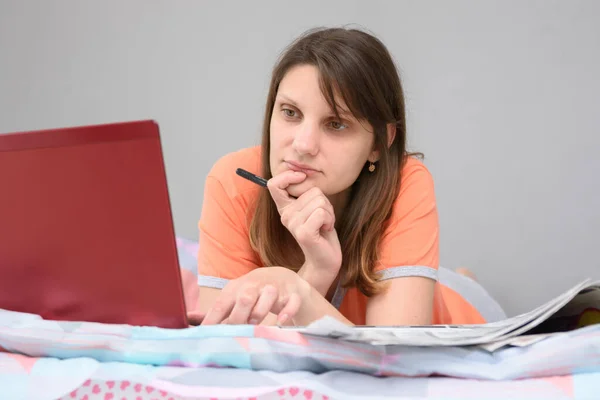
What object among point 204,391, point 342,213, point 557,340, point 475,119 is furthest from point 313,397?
point 475,119

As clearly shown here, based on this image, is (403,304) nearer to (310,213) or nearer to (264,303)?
(310,213)

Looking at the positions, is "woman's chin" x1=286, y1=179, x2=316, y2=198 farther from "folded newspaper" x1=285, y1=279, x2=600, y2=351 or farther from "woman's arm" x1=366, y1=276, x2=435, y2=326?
"folded newspaper" x1=285, y1=279, x2=600, y2=351

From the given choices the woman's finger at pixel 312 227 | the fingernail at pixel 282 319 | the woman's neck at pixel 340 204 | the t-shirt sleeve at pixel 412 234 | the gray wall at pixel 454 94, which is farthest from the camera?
the gray wall at pixel 454 94

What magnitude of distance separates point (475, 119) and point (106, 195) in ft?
5.09

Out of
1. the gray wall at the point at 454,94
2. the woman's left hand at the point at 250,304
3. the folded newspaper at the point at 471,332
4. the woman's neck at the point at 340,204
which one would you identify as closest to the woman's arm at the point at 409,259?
the woman's neck at the point at 340,204

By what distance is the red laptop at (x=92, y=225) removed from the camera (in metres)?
0.52

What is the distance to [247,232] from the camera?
3.94 ft

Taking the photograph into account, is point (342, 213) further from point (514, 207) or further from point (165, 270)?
point (514, 207)

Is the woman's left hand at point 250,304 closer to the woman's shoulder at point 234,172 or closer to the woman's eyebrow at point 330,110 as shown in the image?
the woman's eyebrow at point 330,110

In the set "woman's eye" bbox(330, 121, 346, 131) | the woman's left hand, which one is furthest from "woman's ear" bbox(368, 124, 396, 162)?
the woman's left hand

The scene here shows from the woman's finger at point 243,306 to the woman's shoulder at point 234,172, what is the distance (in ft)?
1.70

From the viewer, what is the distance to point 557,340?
1.67 feet

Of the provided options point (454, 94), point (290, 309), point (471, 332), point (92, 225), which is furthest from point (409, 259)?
point (454, 94)

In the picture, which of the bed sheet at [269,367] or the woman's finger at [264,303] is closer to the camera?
the bed sheet at [269,367]
